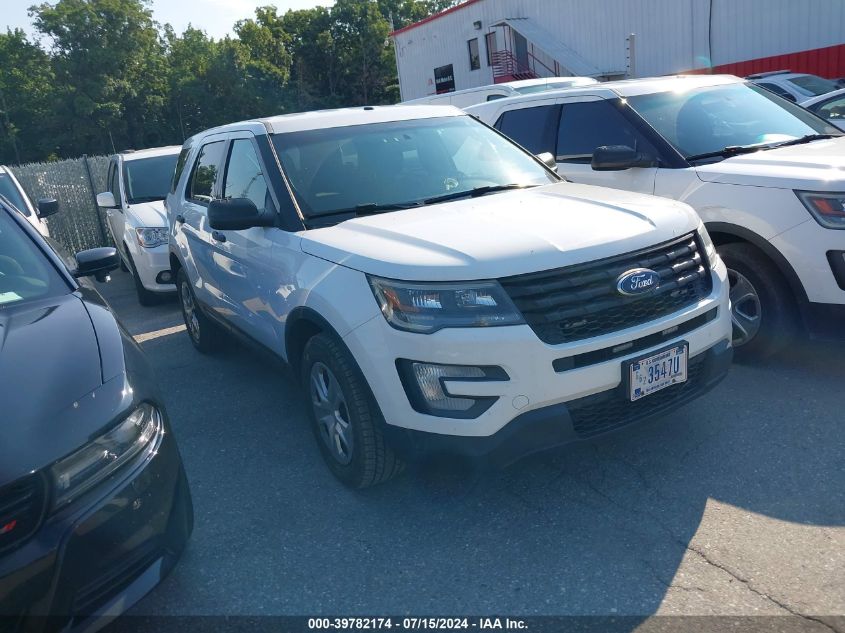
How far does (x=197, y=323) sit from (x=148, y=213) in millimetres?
3319

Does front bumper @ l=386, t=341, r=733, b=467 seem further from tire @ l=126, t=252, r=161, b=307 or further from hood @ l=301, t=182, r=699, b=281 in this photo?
tire @ l=126, t=252, r=161, b=307

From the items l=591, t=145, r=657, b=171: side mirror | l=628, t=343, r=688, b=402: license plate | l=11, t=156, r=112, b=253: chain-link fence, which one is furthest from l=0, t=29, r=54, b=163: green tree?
l=628, t=343, r=688, b=402: license plate

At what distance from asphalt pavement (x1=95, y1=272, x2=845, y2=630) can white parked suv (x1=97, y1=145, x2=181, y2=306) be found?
451 centimetres

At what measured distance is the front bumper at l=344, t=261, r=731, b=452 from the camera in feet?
9.89

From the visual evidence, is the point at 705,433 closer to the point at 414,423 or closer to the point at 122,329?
the point at 414,423

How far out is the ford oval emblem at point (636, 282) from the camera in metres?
3.23

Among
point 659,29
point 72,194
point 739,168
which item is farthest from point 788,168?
point 659,29

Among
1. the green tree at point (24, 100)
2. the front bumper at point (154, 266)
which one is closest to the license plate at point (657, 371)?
the front bumper at point (154, 266)

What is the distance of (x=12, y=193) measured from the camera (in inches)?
343

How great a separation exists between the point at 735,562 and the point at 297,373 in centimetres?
230

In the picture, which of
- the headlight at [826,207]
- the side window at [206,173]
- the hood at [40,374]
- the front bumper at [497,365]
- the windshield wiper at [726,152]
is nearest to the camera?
the hood at [40,374]

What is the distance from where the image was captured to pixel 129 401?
2.64m

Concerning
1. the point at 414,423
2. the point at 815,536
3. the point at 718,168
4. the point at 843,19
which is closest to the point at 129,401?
the point at 414,423

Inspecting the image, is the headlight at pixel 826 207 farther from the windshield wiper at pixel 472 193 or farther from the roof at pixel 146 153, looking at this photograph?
the roof at pixel 146 153
